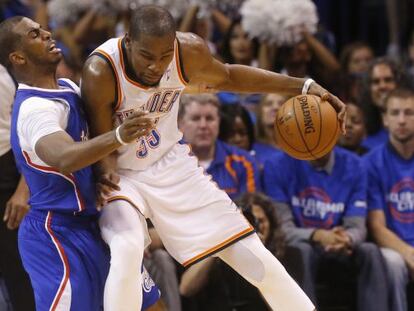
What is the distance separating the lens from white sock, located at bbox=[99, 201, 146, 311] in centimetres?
375

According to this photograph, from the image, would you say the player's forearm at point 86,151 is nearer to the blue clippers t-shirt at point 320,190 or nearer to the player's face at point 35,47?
the player's face at point 35,47

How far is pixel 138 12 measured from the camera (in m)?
3.80

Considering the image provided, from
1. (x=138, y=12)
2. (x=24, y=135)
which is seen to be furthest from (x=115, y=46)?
(x=24, y=135)

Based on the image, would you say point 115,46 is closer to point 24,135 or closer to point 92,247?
point 24,135

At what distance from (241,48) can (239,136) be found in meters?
1.06

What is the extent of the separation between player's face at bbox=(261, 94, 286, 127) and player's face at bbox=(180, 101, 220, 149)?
2.32ft

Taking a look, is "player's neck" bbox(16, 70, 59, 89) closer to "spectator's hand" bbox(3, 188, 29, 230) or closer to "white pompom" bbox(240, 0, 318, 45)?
"spectator's hand" bbox(3, 188, 29, 230)

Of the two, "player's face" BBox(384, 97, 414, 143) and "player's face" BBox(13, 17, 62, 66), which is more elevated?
"player's face" BBox(13, 17, 62, 66)

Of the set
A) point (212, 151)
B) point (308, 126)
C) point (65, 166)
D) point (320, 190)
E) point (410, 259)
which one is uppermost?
point (308, 126)

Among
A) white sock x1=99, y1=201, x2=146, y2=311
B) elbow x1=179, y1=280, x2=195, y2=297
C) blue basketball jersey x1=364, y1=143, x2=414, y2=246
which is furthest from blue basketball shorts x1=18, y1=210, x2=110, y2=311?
blue basketball jersey x1=364, y1=143, x2=414, y2=246

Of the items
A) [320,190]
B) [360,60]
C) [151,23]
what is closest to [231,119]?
[320,190]

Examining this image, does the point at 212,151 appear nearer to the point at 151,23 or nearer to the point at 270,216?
the point at 270,216

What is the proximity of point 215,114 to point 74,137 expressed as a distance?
2.02 metres

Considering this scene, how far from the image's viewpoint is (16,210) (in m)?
4.54
